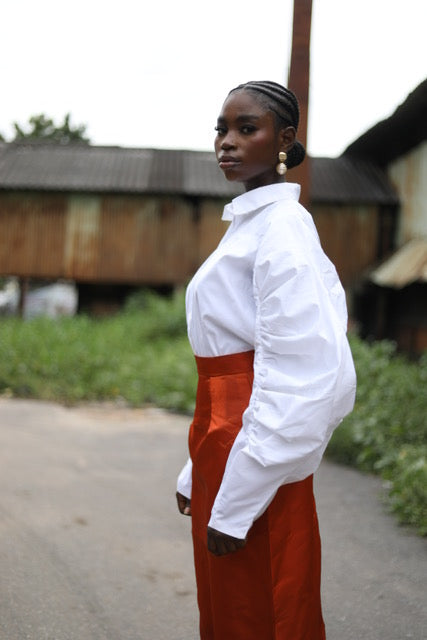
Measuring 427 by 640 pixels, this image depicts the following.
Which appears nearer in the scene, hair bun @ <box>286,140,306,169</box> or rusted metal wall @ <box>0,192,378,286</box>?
hair bun @ <box>286,140,306,169</box>

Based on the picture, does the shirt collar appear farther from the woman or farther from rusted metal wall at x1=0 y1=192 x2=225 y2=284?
rusted metal wall at x1=0 y1=192 x2=225 y2=284

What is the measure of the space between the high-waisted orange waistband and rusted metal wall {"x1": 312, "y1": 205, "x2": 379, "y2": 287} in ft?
46.5

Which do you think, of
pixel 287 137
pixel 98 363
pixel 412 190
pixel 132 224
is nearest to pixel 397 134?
pixel 412 190

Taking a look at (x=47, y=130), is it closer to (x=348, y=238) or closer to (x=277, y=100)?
(x=348, y=238)

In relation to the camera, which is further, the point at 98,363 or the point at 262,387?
the point at 98,363

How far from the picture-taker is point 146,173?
52.6 feet

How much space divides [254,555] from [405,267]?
35.6 feet

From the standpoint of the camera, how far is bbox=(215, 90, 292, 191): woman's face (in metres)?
1.76

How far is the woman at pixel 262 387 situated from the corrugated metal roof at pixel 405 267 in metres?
9.43

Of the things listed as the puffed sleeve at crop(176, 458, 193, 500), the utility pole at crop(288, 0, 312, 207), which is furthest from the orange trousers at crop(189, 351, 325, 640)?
the utility pole at crop(288, 0, 312, 207)

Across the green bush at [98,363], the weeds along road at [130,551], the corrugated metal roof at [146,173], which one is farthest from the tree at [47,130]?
the weeds along road at [130,551]

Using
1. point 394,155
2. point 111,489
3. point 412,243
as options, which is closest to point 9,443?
point 111,489

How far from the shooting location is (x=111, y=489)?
199 inches

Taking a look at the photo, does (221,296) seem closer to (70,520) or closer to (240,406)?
(240,406)
